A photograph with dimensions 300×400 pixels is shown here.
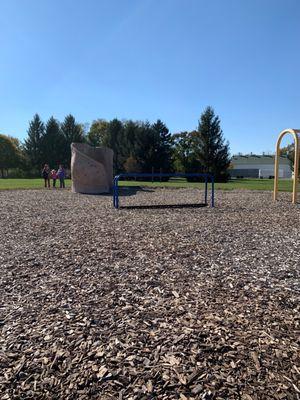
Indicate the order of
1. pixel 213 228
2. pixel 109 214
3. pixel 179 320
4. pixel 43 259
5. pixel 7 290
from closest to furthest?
1. pixel 179 320
2. pixel 7 290
3. pixel 43 259
4. pixel 213 228
5. pixel 109 214

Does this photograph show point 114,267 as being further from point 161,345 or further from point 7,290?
point 161,345

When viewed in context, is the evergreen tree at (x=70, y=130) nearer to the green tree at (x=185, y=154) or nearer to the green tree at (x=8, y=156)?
the green tree at (x=8, y=156)

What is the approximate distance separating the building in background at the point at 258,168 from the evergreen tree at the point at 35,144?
1751 inches

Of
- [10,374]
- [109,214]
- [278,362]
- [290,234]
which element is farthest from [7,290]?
[109,214]

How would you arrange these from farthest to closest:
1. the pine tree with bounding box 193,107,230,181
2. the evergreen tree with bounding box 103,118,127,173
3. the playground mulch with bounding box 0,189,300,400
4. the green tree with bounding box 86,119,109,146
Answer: the green tree with bounding box 86,119,109,146, the evergreen tree with bounding box 103,118,127,173, the pine tree with bounding box 193,107,230,181, the playground mulch with bounding box 0,189,300,400

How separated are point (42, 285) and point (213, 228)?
4577 millimetres

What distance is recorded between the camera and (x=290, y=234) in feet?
22.8

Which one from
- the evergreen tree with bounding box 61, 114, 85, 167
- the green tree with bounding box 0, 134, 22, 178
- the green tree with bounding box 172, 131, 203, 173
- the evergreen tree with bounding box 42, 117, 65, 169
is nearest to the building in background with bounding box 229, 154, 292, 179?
the green tree with bounding box 172, 131, 203, 173

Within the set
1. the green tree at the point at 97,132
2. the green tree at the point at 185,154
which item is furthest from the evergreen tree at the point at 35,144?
the green tree at the point at 185,154

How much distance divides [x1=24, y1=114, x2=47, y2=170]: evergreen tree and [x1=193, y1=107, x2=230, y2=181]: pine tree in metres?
29.1

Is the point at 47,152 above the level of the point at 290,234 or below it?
above

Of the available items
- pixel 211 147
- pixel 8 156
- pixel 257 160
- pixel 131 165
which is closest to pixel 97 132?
pixel 8 156

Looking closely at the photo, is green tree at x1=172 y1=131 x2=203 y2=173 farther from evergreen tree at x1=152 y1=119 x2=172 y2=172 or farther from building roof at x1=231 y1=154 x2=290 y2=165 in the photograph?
building roof at x1=231 y1=154 x2=290 y2=165

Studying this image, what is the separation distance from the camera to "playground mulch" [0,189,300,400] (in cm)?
230
